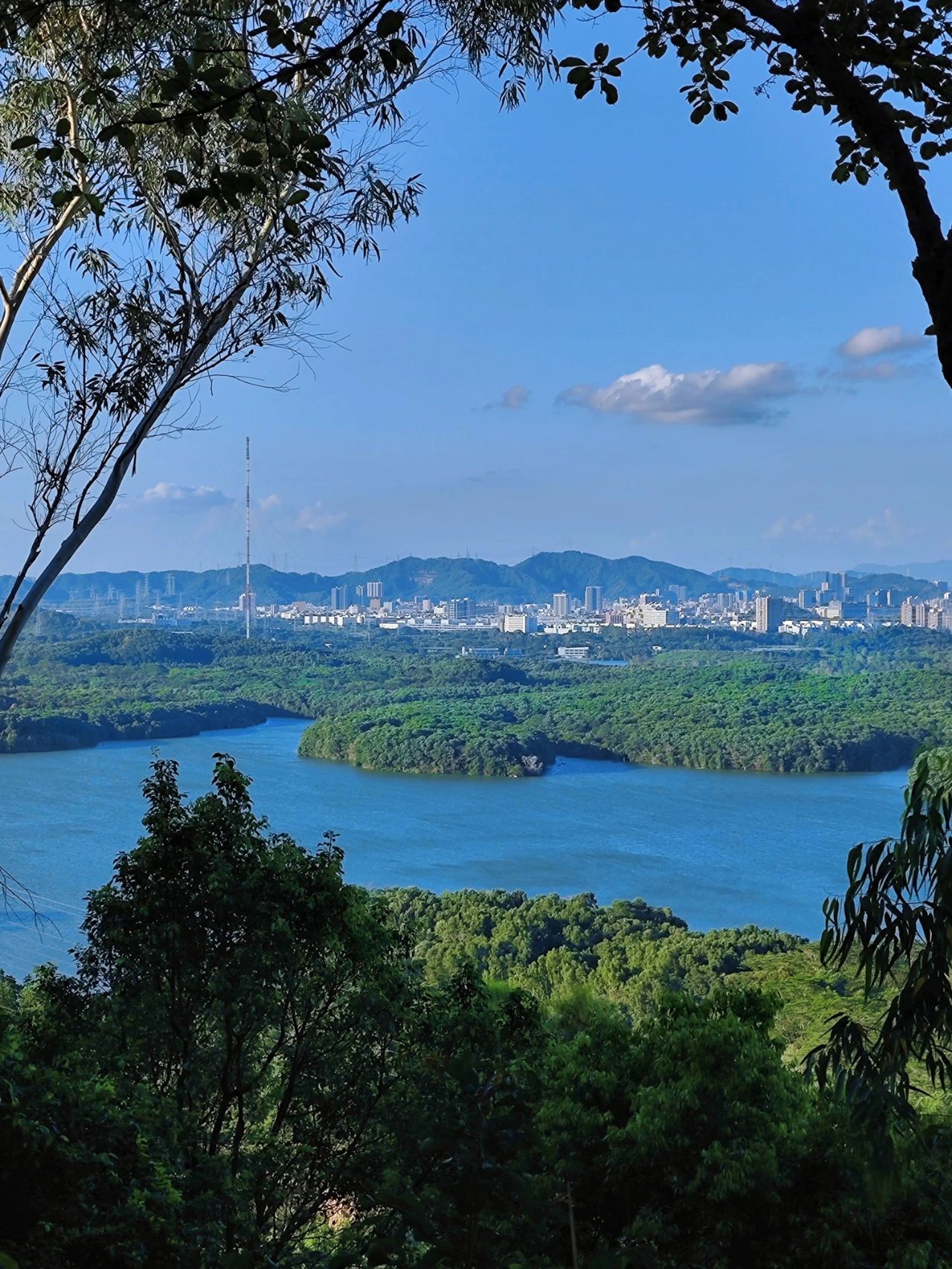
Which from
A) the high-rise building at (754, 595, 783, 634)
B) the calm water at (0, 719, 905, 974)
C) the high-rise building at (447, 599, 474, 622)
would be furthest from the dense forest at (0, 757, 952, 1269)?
the high-rise building at (447, 599, 474, 622)

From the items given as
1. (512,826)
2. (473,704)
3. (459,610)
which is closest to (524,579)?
(459,610)

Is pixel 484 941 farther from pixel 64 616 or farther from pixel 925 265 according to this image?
pixel 64 616

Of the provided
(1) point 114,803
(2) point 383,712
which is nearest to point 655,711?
(2) point 383,712

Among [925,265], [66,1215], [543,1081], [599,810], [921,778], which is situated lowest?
[599,810]

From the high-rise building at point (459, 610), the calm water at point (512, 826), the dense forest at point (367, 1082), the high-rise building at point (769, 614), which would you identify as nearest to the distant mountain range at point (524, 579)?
the high-rise building at point (459, 610)

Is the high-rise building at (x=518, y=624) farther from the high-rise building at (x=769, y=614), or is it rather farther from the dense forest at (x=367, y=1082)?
the dense forest at (x=367, y=1082)

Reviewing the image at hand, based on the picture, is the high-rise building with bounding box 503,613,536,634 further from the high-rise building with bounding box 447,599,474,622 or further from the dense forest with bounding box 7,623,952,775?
the dense forest with bounding box 7,623,952,775
